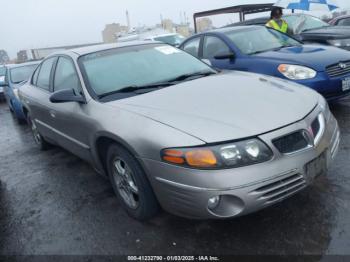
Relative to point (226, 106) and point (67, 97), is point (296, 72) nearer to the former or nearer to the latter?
point (226, 106)

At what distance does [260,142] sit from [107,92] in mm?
1530

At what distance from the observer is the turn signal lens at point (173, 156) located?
7.02ft

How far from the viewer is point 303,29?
8055 millimetres

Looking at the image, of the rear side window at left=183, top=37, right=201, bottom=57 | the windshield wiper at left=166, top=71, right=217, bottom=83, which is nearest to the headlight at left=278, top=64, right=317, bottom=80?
the windshield wiper at left=166, top=71, right=217, bottom=83

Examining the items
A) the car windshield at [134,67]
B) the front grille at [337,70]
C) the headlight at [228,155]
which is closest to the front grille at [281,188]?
the headlight at [228,155]

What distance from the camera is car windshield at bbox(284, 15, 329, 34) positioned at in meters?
8.02

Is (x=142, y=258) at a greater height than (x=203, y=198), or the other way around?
(x=203, y=198)

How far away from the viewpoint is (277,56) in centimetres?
479

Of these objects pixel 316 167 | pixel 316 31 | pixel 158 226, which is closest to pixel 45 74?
pixel 158 226

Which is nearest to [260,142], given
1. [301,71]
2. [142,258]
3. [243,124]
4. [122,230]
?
[243,124]

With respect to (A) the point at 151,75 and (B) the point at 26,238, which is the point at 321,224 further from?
(B) the point at 26,238

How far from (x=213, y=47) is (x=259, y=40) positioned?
0.78 metres

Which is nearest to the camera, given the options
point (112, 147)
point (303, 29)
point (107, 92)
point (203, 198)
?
point (203, 198)

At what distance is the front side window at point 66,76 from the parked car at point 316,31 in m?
5.22
